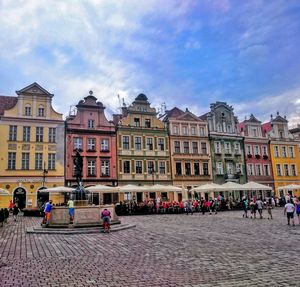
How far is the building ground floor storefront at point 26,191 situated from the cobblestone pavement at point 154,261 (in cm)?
2356

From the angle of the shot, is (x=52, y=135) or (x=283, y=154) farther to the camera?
(x=283, y=154)

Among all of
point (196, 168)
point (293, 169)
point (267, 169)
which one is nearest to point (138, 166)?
point (196, 168)

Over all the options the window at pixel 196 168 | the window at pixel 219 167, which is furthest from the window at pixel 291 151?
the window at pixel 196 168

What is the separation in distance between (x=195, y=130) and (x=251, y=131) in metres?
10.6

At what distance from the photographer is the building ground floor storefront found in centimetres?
3512

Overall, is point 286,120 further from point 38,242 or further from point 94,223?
point 38,242

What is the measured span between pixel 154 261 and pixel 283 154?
159ft

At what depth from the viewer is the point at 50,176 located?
36.9m

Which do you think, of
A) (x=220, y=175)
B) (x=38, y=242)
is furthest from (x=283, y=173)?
(x=38, y=242)

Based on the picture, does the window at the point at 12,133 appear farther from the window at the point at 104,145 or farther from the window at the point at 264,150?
the window at the point at 264,150

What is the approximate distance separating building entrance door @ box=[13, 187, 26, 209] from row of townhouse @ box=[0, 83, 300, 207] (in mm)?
106

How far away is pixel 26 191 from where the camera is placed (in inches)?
1405

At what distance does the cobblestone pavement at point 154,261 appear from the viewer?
265 inches

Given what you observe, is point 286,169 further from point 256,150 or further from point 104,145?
point 104,145
